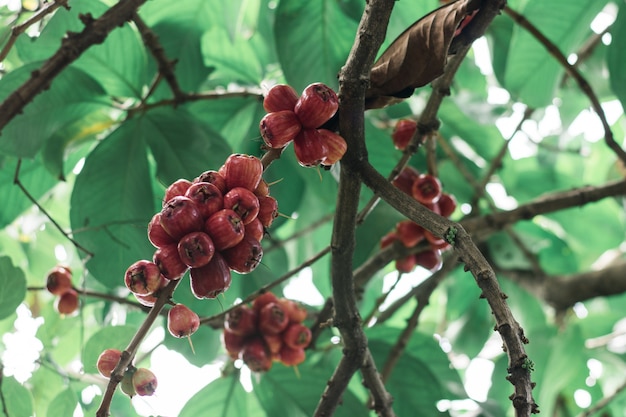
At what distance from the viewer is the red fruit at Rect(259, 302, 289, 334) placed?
120 cm

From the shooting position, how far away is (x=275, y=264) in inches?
62.2

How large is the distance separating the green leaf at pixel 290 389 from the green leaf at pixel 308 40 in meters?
0.51

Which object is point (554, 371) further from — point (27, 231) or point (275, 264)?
point (27, 231)

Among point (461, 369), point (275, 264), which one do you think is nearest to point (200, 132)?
point (275, 264)

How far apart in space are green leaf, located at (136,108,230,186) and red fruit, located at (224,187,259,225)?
18.7 inches

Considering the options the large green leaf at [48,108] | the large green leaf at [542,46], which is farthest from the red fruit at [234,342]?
the large green leaf at [542,46]

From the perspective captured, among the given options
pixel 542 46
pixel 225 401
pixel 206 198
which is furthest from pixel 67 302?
pixel 542 46

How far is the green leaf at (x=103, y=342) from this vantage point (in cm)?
88

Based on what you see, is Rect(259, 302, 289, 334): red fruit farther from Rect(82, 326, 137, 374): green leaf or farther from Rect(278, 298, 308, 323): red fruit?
Rect(82, 326, 137, 374): green leaf

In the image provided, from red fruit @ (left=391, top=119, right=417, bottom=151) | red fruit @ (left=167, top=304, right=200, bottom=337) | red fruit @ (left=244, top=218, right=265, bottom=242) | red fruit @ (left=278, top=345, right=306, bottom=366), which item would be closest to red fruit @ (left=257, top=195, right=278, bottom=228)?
red fruit @ (left=244, top=218, right=265, bottom=242)

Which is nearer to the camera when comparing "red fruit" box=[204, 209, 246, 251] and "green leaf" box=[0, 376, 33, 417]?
"red fruit" box=[204, 209, 246, 251]

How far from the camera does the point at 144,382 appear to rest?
0.69 meters

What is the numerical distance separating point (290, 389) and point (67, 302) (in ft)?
1.35

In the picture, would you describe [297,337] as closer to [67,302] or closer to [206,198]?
[67,302]
